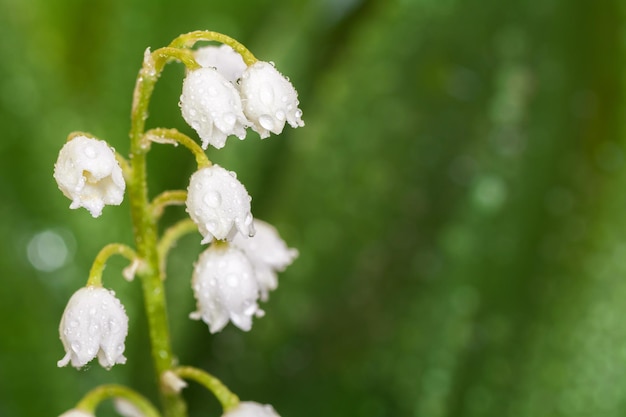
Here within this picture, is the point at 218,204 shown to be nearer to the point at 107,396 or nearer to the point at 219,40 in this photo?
the point at 219,40

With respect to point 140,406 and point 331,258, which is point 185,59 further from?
point 331,258

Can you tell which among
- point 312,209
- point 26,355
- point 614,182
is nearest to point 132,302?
point 26,355

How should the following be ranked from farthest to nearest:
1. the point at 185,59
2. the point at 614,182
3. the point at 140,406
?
the point at 614,182
the point at 140,406
the point at 185,59

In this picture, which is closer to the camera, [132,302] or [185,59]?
[185,59]

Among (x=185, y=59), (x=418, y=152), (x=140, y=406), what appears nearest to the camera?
(x=185, y=59)

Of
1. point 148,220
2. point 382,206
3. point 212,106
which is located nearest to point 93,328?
point 148,220
